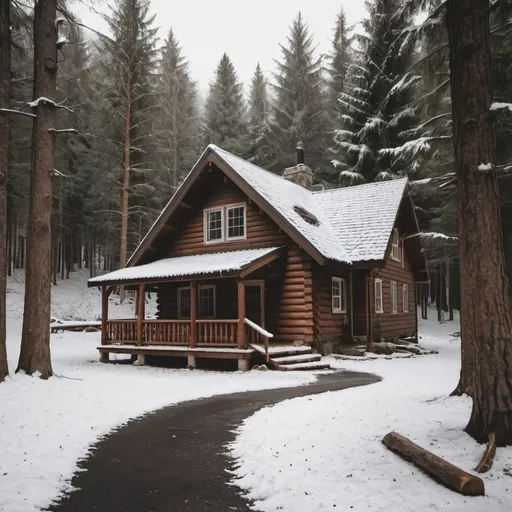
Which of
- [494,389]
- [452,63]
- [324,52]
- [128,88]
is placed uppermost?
[324,52]

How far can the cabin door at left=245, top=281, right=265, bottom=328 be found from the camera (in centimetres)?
1864

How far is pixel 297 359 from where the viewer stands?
610 inches

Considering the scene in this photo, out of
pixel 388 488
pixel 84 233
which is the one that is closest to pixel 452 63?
pixel 388 488

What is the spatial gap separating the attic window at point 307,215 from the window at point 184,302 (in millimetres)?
5978

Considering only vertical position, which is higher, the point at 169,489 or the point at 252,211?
the point at 252,211

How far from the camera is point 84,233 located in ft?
145

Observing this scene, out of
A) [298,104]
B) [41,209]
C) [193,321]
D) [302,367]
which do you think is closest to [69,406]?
[41,209]

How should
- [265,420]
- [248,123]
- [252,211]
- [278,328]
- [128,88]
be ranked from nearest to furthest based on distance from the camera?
[265,420]
[278,328]
[252,211]
[128,88]
[248,123]

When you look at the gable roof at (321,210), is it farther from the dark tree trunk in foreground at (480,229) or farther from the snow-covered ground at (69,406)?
the dark tree trunk in foreground at (480,229)

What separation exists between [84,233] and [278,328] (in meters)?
31.3

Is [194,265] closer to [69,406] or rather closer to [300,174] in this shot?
[69,406]

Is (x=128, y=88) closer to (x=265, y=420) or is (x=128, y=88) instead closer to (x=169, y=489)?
(x=265, y=420)

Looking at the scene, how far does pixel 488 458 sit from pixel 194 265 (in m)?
13.2

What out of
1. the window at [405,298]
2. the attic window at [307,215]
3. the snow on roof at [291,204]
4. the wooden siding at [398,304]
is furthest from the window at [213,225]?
the window at [405,298]
